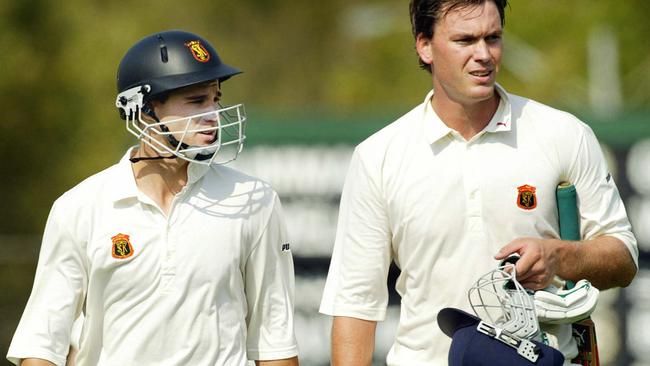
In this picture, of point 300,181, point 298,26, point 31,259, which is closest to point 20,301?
point 31,259

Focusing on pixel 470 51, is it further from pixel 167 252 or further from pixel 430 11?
pixel 167 252

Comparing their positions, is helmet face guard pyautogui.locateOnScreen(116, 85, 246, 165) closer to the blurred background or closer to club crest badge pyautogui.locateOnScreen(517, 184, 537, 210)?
club crest badge pyautogui.locateOnScreen(517, 184, 537, 210)

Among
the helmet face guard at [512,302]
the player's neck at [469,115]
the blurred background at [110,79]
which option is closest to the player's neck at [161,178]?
the player's neck at [469,115]

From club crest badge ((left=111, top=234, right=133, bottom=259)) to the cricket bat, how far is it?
158 centimetres

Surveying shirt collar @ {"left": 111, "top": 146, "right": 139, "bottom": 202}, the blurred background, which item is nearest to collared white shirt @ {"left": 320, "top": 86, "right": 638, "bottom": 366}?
shirt collar @ {"left": 111, "top": 146, "right": 139, "bottom": 202}

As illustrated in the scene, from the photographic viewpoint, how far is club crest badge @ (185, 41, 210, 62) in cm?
534

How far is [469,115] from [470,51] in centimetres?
27

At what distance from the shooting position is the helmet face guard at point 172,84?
5.24 meters

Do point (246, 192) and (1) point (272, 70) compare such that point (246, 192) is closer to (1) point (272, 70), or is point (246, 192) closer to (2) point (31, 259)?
(2) point (31, 259)

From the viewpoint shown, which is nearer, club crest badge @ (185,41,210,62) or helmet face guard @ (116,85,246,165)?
helmet face guard @ (116,85,246,165)

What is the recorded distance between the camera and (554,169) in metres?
5.32

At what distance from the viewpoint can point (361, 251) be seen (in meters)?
5.59

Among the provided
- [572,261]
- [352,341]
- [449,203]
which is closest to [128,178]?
[352,341]

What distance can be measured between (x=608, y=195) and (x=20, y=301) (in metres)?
15.1
